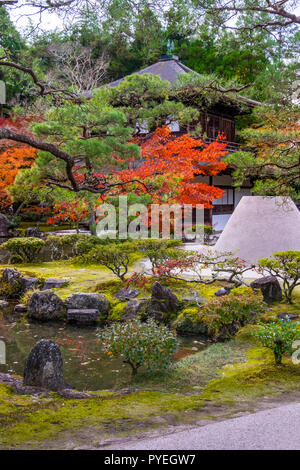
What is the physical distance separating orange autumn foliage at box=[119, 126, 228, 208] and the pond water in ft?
23.8

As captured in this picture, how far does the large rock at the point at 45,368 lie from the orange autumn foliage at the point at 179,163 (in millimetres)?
10521

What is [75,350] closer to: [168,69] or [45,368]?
[45,368]

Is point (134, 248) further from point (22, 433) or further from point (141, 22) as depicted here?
point (22, 433)

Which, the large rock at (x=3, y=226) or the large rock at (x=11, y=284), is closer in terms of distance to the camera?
the large rock at (x=11, y=284)

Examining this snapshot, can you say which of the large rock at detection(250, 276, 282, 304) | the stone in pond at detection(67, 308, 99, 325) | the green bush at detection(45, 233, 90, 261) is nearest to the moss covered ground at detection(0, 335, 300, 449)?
the large rock at detection(250, 276, 282, 304)

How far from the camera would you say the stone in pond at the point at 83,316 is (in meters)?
10.0

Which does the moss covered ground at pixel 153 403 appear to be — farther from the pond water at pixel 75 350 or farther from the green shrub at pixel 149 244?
the green shrub at pixel 149 244

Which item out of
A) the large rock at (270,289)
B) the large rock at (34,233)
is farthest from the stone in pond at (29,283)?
the large rock at (34,233)

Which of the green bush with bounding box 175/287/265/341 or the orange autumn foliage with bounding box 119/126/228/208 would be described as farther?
the orange autumn foliage with bounding box 119/126/228/208

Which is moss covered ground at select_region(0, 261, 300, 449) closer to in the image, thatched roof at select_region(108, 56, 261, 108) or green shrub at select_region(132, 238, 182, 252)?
green shrub at select_region(132, 238, 182, 252)

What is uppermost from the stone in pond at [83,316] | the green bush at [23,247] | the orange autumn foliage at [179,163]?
the orange autumn foliage at [179,163]

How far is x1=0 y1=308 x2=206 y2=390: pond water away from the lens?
676 cm
